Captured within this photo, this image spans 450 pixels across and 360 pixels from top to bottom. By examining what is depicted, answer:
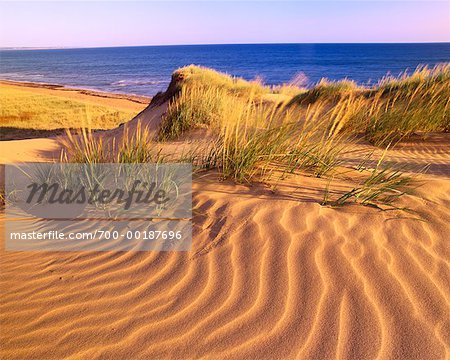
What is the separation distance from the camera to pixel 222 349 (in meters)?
1.87

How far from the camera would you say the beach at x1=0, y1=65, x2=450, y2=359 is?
75.0 inches

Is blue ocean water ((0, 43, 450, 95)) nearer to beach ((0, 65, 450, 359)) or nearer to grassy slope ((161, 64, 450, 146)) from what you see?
grassy slope ((161, 64, 450, 146))

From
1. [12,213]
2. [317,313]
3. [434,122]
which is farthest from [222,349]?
[434,122]

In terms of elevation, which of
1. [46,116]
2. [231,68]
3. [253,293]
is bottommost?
[231,68]

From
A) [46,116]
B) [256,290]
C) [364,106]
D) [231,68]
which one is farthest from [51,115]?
[231,68]

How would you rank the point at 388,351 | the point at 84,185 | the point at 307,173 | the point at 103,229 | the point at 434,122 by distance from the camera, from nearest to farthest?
the point at 388,351 < the point at 103,229 < the point at 84,185 < the point at 307,173 < the point at 434,122

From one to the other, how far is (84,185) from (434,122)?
541 centimetres

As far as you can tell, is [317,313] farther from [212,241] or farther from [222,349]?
[212,241]

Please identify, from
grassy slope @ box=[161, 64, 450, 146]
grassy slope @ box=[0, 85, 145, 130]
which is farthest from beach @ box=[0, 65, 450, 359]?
grassy slope @ box=[0, 85, 145, 130]

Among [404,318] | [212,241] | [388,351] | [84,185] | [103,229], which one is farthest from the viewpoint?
[84,185]

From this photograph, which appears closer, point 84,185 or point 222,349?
point 222,349

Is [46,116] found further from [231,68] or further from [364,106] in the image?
[231,68]

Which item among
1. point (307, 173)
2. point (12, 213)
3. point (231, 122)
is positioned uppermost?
point (231, 122)

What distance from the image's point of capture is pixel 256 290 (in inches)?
88.6
